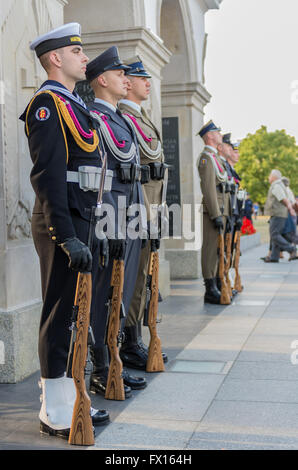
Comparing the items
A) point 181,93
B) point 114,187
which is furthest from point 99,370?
point 181,93

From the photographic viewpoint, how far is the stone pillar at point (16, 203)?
14.6 ft

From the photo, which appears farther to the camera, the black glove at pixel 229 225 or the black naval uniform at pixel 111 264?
the black glove at pixel 229 225

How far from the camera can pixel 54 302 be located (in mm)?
3363

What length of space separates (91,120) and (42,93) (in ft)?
0.95

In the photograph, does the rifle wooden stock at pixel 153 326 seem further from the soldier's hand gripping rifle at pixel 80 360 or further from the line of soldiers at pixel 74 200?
the soldier's hand gripping rifle at pixel 80 360

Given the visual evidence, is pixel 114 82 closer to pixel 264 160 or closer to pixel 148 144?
pixel 148 144

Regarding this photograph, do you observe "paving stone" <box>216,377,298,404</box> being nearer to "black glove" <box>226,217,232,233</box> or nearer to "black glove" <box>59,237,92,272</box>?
"black glove" <box>59,237,92,272</box>

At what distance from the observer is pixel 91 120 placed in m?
3.46

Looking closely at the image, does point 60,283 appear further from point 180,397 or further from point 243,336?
point 243,336

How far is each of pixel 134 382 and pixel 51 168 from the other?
1.64 metres

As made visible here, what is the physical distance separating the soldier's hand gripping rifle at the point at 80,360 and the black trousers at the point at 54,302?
0.32 ft

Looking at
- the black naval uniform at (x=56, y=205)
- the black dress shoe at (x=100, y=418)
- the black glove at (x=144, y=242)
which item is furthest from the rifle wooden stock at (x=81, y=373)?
the black glove at (x=144, y=242)
